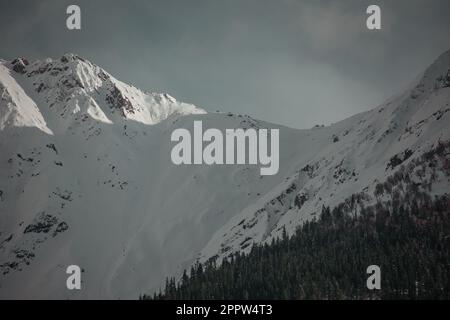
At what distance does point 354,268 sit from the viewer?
167750 millimetres

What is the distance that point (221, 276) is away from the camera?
181125 millimetres

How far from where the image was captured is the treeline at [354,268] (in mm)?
153375

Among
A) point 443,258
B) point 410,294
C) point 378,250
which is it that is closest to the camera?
point 410,294

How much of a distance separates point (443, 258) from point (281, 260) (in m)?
51.0

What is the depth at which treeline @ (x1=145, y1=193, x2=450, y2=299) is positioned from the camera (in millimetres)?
153375

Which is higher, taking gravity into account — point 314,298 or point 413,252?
point 413,252

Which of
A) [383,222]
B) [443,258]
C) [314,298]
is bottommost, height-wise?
[314,298]
